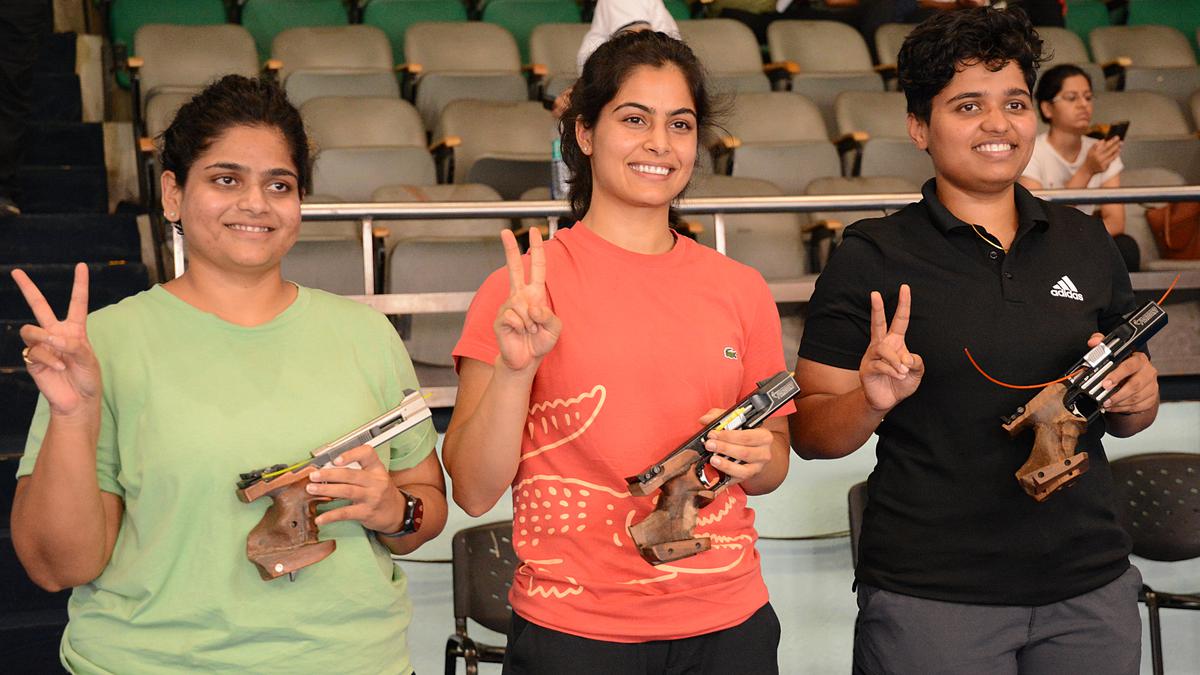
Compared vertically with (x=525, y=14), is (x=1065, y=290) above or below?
below

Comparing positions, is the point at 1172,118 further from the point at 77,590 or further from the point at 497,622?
the point at 77,590

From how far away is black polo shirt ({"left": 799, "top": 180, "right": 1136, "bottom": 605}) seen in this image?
1.63 m

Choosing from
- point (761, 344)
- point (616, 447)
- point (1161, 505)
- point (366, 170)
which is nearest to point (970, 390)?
point (761, 344)

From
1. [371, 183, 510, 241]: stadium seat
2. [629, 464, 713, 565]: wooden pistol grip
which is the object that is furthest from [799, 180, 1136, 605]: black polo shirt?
[371, 183, 510, 241]: stadium seat

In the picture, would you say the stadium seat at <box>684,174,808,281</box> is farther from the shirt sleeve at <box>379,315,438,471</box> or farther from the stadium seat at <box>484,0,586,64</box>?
the shirt sleeve at <box>379,315,438,471</box>

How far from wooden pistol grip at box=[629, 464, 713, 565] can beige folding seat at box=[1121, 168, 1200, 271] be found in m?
2.56

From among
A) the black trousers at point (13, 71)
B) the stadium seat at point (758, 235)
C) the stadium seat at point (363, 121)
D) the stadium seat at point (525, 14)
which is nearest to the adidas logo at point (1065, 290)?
the stadium seat at point (758, 235)

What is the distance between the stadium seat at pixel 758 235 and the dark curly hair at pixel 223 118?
7.60ft

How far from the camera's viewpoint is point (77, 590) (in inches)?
56.1

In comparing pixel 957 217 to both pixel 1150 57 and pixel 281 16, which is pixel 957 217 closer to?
pixel 281 16

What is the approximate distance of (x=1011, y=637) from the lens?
1612 millimetres

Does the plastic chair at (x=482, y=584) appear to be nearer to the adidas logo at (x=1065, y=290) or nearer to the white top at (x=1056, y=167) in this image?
the adidas logo at (x=1065, y=290)

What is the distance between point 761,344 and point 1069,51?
4.52 meters

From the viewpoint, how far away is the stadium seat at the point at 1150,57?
17.6 feet
